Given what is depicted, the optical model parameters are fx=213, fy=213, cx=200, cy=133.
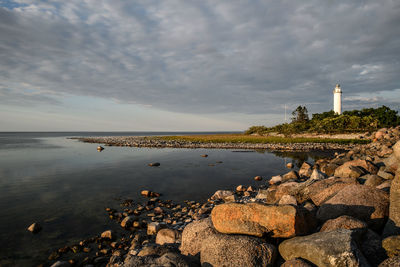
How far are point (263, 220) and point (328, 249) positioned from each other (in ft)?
5.50

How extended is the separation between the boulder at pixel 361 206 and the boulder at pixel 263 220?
41.8 inches

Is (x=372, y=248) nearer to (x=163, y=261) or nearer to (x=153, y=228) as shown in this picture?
(x=163, y=261)

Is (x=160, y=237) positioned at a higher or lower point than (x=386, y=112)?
lower

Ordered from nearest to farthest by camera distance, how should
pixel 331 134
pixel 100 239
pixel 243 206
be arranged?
pixel 243 206 → pixel 100 239 → pixel 331 134

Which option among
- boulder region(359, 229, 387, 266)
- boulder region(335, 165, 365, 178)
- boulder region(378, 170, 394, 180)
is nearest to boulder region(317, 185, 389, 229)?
boulder region(359, 229, 387, 266)

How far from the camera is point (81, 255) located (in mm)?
8109

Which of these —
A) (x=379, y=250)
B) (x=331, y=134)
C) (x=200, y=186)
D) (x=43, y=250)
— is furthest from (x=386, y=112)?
(x=43, y=250)

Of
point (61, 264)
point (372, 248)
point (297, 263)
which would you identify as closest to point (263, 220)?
point (297, 263)

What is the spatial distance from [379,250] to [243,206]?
3.28m

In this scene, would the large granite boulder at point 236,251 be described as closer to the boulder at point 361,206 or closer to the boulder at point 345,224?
the boulder at point 345,224

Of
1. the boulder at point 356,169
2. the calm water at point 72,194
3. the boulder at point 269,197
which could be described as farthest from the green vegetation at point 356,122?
the boulder at point 269,197

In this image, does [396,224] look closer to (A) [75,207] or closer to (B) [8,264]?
(B) [8,264]

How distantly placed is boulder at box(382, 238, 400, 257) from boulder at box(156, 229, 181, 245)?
20.3 feet

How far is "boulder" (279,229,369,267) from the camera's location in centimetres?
445
